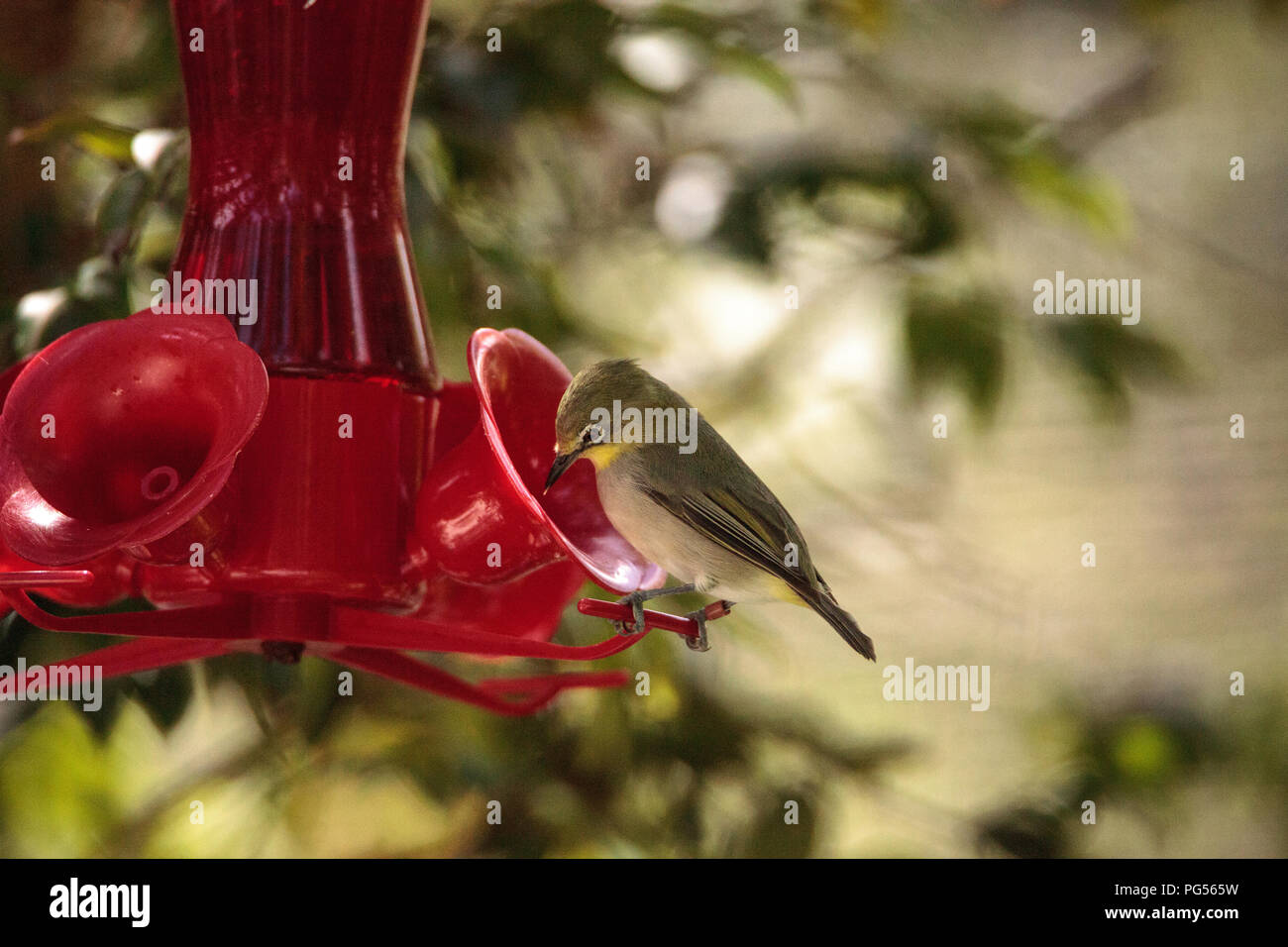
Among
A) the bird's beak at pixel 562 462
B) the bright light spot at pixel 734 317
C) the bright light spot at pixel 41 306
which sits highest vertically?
the bright light spot at pixel 734 317

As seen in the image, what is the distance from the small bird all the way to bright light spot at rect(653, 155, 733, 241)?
1186 mm

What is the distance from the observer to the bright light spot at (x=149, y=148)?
7.90ft

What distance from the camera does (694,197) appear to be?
332 centimetres

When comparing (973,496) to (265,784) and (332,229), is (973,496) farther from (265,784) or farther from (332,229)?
(332,229)

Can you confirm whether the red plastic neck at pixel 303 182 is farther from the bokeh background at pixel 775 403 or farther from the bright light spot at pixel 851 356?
the bright light spot at pixel 851 356

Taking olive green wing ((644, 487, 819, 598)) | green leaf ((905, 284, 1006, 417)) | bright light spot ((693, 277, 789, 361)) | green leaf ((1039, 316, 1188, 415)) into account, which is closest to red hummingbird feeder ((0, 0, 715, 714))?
olive green wing ((644, 487, 819, 598))

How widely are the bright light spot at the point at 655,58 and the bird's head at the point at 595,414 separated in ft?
4.42

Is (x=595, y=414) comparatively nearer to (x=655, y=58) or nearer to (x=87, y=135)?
(x=87, y=135)

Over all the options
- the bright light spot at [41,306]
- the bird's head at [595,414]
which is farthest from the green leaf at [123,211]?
the bird's head at [595,414]

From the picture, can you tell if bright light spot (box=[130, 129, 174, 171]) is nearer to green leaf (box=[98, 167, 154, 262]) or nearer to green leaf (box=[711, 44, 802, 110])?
green leaf (box=[98, 167, 154, 262])

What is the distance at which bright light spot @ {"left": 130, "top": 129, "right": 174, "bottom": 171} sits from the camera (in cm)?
241

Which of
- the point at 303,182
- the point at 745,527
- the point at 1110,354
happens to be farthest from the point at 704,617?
the point at 1110,354

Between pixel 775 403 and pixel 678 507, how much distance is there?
1905mm
